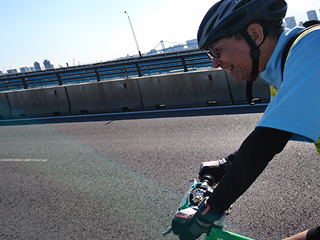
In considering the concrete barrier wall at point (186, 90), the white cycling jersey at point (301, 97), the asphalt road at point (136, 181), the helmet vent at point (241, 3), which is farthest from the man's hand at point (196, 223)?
the concrete barrier wall at point (186, 90)

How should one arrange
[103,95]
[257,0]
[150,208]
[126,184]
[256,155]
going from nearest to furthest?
[256,155], [257,0], [150,208], [126,184], [103,95]

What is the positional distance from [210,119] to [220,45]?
23.4 ft

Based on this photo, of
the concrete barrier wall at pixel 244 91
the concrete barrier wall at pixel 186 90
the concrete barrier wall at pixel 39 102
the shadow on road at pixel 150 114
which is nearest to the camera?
the shadow on road at pixel 150 114

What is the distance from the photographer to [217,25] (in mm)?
1678

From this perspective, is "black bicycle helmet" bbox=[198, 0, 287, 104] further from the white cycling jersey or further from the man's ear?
the white cycling jersey

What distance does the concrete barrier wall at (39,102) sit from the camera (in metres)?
14.0

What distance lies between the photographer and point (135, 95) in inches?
487

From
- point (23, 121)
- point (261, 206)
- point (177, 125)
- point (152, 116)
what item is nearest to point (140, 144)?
point (177, 125)

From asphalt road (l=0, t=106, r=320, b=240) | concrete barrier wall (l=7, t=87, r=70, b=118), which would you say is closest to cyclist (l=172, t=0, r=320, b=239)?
asphalt road (l=0, t=106, r=320, b=240)

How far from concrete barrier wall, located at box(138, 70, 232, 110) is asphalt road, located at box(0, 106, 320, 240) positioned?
50.7 inches

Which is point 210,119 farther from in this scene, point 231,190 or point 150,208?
point 231,190

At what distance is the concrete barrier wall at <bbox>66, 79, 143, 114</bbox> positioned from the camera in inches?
489

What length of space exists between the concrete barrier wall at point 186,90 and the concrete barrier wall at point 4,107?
301 inches

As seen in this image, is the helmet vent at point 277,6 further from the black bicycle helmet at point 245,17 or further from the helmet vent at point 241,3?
the helmet vent at point 241,3
